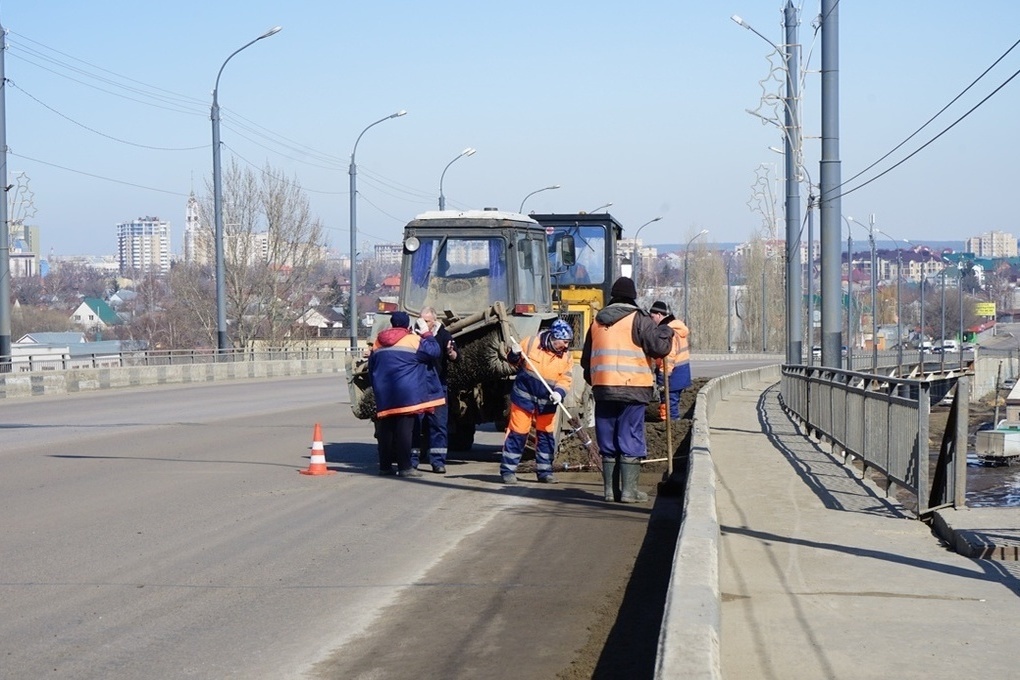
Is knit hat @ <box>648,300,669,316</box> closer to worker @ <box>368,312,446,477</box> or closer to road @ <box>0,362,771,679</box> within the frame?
road @ <box>0,362,771,679</box>

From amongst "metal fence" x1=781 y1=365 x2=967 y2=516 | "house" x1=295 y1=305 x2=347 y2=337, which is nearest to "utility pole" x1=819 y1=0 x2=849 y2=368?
"metal fence" x1=781 y1=365 x2=967 y2=516

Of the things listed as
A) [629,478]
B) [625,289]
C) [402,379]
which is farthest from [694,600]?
[402,379]

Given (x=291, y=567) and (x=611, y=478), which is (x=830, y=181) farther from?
(x=291, y=567)

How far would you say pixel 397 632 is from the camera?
21.9 feet

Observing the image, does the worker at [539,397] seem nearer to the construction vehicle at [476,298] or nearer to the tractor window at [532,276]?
the construction vehicle at [476,298]

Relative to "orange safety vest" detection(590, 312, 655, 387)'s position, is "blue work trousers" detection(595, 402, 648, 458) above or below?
below

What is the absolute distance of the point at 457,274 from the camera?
619 inches

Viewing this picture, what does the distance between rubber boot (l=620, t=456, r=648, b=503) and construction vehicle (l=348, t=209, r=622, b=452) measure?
10.2 ft

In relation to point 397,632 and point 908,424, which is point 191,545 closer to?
point 397,632

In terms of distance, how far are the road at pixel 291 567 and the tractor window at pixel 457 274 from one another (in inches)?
77.8

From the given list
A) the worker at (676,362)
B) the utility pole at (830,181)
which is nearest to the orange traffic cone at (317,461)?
the worker at (676,362)

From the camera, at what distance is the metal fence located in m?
10.2

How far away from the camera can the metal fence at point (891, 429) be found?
403 inches

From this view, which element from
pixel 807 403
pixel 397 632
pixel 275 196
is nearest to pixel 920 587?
pixel 397 632
